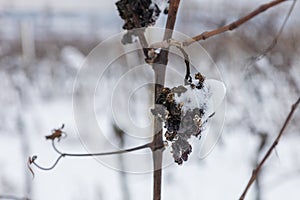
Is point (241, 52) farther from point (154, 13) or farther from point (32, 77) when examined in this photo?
point (154, 13)

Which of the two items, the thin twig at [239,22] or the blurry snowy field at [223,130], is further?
the blurry snowy field at [223,130]

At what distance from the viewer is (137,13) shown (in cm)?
25

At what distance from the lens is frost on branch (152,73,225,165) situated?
22cm

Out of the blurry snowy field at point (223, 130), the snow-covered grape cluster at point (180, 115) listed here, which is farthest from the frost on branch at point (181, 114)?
the blurry snowy field at point (223, 130)

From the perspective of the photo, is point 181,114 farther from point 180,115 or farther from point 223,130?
point 223,130

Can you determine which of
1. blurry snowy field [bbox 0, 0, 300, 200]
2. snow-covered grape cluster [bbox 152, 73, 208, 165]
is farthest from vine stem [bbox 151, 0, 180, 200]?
blurry snowy field [bbox 0, 0, 300, 200]

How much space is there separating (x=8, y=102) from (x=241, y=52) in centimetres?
80

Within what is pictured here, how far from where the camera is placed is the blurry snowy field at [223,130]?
1.11 meters

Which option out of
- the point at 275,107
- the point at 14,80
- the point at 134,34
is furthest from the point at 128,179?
the point at 134,34

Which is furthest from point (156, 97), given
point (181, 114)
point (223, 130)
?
point (223, 130)

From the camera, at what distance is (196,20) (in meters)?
1.31

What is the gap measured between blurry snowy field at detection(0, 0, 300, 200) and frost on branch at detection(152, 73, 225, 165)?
2.06ft

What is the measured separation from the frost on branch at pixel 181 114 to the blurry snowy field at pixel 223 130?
0.63m

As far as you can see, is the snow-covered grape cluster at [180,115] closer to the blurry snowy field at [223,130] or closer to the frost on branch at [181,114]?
the frost on branch at [181,114]
